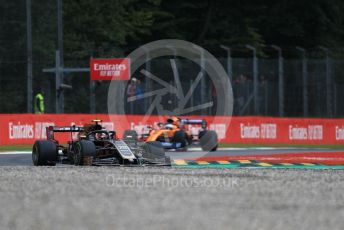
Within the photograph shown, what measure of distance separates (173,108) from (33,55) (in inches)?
212

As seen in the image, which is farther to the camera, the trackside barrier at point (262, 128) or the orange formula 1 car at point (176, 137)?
the trackside barrier at point (262, 128)

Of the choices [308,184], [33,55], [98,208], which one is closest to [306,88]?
[33,55]

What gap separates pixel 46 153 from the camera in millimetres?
17453

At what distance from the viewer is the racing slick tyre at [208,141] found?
28.0 meters

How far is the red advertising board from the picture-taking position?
34.1m

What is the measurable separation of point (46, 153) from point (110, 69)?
18.5 metres

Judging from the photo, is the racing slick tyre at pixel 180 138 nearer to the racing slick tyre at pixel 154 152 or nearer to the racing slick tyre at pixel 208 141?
the racing slick tyre at pixel 208 141

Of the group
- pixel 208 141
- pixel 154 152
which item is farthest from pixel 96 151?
pixel 208 141

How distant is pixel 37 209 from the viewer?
9156 mm

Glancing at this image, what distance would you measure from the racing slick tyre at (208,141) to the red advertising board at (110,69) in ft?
22.4

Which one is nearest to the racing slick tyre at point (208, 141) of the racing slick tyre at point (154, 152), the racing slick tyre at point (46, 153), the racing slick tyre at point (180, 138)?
the racing slick tyre at point (180, 138)

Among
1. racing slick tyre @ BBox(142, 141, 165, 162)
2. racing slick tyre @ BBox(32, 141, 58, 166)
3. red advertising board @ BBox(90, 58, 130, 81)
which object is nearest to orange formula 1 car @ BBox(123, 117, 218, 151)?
red advertising board @ BBox(90, 58, 130, 81)

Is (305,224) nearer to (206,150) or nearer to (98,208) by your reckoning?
(98,208)

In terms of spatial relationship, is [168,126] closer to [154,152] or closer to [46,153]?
[154,152]
